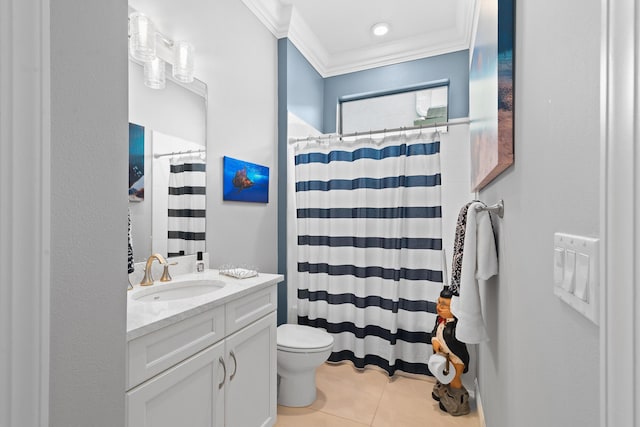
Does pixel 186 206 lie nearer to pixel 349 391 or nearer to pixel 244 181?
pixel 244 181

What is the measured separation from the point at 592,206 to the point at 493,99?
2.65ft

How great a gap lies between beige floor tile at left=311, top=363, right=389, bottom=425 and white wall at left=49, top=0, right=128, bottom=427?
147 centimetres

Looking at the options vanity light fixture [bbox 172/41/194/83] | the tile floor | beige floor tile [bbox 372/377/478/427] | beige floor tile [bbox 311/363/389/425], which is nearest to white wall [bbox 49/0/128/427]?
vanity light fixture [bbox 172/41/194/83]

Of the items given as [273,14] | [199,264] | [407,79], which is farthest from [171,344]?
[407,79]

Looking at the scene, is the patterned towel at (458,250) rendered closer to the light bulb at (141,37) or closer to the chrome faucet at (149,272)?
the chrome faucet at (149,272)

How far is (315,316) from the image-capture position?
2.50 metres

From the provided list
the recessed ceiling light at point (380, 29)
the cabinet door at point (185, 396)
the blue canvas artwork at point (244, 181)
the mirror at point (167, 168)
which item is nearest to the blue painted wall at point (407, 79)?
the recessed ceiling light at point (380, 29)

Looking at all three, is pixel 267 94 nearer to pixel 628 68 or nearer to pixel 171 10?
pixel 171 10

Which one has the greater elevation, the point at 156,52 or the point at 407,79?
the point at 407,79

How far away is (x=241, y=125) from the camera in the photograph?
2.14m

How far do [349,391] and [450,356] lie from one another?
0.74 meters

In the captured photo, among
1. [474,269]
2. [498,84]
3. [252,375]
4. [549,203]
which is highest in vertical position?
[498,84]

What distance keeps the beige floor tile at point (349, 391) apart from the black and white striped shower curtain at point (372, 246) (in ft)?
0.29

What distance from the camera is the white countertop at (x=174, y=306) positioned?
3.08ft
